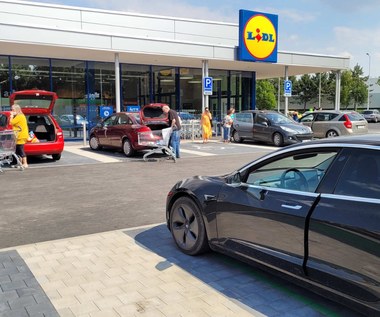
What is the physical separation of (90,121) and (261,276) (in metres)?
18.6

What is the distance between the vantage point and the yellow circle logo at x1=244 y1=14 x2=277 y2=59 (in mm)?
21703

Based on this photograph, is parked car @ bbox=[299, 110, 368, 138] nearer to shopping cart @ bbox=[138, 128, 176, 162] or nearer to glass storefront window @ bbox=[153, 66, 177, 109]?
glass storefront window @ bbox=[153, 66, 177, 109]

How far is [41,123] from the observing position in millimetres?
12984

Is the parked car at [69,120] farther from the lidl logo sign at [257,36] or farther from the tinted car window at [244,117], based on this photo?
the lidl logo sign at [257,36]

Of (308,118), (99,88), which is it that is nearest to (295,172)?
(308,118)

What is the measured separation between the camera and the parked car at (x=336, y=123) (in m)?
18.3

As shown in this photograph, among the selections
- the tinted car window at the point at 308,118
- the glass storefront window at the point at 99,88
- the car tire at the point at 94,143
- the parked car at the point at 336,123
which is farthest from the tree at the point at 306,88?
the car tire at the point at 94,143

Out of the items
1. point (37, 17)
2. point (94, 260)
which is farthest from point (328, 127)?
point (94, 260)

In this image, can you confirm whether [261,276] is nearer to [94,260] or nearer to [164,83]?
[94,260]

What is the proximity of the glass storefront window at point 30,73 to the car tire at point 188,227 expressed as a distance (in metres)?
17.2

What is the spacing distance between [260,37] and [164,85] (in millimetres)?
5994

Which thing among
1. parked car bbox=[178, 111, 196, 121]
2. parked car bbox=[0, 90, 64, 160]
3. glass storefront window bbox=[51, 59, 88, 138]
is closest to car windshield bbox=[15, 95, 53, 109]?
parked car bbox=[0, 90, 64, 160]

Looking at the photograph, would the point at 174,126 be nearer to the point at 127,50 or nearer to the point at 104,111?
the point at 127,50

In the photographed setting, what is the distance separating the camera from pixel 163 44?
760 inches
